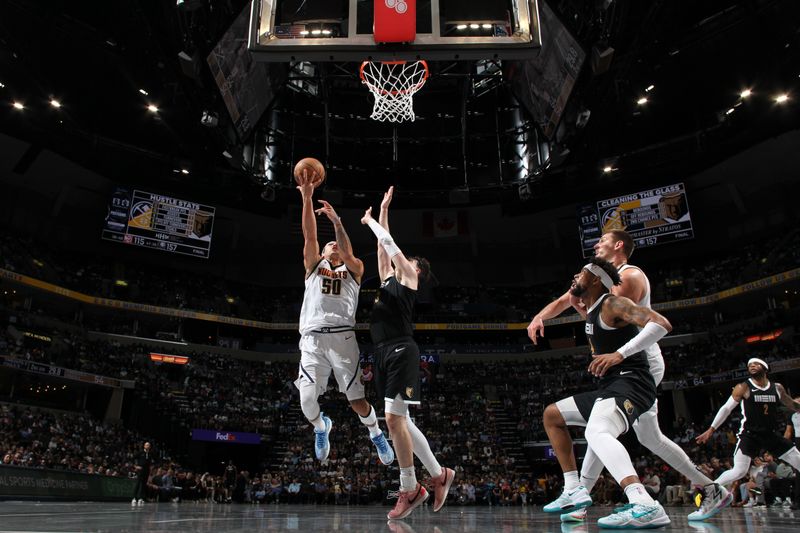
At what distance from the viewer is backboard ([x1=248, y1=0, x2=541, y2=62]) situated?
274 inches

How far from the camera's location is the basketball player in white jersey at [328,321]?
569 centimetres

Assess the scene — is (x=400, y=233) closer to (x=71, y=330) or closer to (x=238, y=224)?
(x=238, y=224)

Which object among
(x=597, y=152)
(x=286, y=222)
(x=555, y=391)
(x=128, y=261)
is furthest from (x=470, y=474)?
(x=128, y=261)

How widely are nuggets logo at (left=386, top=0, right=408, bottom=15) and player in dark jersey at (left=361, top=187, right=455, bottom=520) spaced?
334 cm

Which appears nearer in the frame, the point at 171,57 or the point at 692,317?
the point at 171,57

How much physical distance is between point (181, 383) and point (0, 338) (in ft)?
25.5

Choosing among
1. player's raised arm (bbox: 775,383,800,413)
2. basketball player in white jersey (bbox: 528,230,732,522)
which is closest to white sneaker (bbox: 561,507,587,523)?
basketball player in white jersey (bbox: 528,230,732,522)

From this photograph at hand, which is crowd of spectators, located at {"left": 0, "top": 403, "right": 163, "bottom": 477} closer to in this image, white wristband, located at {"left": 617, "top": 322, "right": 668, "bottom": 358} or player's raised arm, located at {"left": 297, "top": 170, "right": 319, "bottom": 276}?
player's raised arm, located at {"left": 297, "top": 170, "right": 319, "bottom": 276}

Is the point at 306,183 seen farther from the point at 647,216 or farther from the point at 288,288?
the point at 288,288

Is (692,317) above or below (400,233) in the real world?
below

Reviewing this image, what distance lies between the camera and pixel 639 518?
341 centimetres

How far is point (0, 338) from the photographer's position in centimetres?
2316

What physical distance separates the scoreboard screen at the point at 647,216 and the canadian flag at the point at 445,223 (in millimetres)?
7149

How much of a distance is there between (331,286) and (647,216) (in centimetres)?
2442
